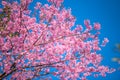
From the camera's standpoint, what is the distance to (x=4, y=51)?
789cm

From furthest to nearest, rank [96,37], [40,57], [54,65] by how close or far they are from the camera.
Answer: [96,37]
[40,57]
[54,65]

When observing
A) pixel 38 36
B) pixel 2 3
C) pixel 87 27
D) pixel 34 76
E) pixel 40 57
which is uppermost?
pixel 2 3

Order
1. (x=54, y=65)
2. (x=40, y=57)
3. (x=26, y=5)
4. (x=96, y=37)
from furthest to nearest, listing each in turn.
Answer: (x=96, y=37) → (x=40, y=57) → (x=54, y=65) → (x=26, y=5)

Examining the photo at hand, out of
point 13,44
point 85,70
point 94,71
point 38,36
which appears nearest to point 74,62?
point 85,70

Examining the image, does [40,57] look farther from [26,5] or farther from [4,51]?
[26,5]

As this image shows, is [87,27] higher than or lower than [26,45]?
higher

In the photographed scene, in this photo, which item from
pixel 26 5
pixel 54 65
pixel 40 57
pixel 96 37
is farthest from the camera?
pixel 96 37

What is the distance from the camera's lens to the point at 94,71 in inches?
372

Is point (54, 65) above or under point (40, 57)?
under

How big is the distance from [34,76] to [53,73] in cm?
135

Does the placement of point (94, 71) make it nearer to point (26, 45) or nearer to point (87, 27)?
point (87, 27)

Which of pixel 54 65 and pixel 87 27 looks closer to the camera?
pixel 54 65

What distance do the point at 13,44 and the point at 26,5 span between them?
193cm

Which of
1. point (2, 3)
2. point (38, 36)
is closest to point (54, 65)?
point (38, 36)
